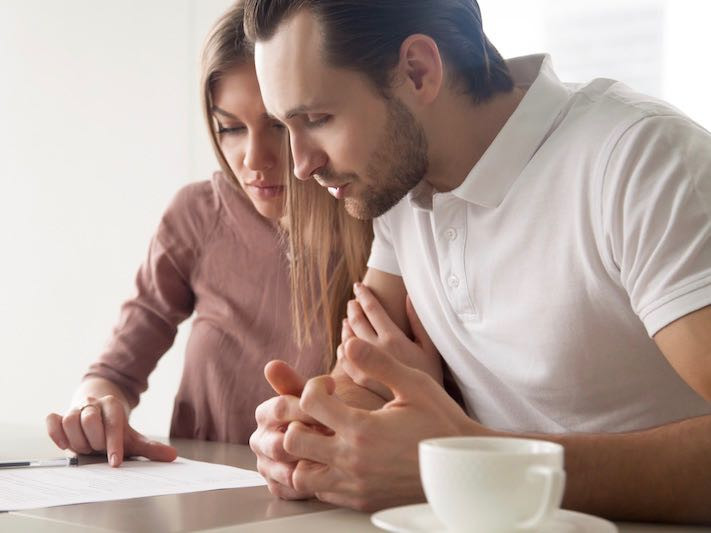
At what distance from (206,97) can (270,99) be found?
1.58 ft

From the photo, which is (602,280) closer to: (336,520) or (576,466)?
(576,466)

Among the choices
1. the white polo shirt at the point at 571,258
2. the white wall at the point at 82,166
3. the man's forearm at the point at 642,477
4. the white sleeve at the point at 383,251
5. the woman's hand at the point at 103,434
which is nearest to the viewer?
the man's forearm at the point at 642,477

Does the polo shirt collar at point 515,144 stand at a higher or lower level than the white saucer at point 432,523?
higher

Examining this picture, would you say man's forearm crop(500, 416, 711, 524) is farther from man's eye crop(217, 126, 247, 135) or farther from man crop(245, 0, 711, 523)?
man's eye crop(217, 126, 247, 135)

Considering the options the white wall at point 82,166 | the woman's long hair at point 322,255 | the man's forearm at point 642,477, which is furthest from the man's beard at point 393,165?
the white wall at point 82,166

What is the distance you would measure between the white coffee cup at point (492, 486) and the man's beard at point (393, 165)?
70cm

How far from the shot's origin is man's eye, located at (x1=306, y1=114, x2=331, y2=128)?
1.41 metres

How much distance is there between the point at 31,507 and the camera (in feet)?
3.66

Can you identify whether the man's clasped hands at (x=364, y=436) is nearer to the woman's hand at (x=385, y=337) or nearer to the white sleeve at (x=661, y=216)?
the white sleeve at (x=661, y=216)

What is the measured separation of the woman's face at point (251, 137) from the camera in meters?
1.80

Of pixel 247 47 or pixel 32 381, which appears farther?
pixel 32 381

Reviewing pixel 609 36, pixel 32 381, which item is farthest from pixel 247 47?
pixel 32 381

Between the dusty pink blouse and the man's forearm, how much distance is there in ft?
3.07

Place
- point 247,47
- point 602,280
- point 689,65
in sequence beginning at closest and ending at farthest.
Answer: point 602,280 < point 247,47 < point 689,65
